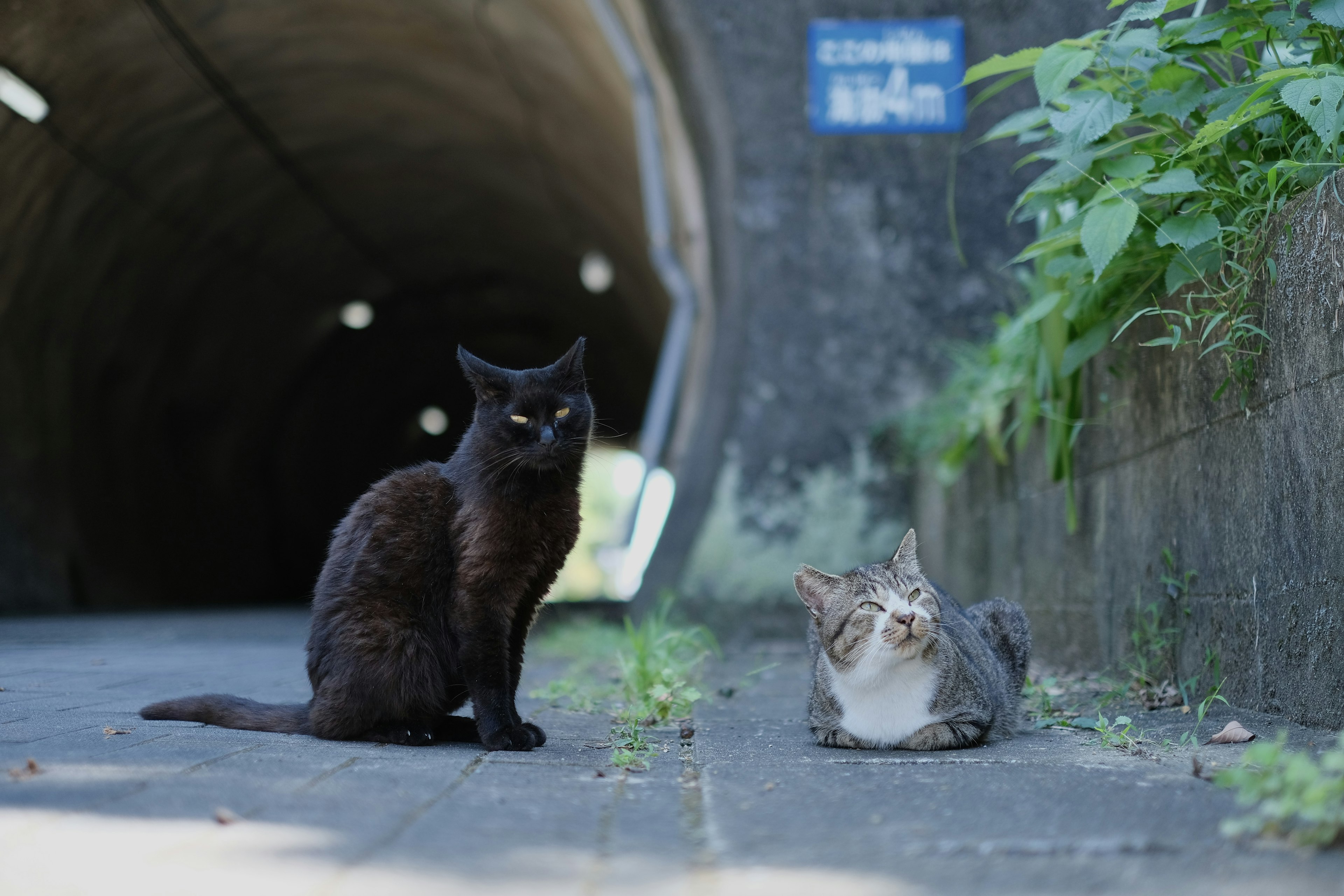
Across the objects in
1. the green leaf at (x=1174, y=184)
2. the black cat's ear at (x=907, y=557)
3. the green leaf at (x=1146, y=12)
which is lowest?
the black cat's ear at (x=907, y=557)

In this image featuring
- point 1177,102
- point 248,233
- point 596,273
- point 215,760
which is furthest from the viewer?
point 596,273

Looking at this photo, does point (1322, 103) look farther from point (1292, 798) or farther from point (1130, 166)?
point (1292, 798)

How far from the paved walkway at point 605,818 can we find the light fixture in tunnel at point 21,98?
5.09 metres

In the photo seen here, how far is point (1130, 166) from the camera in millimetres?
3100

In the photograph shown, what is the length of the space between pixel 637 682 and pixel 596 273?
957cm

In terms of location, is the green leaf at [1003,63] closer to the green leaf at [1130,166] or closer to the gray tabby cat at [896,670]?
the green leaf at [1130,166]

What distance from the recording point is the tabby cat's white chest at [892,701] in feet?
8.72

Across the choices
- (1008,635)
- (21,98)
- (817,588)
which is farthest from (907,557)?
(21,98)

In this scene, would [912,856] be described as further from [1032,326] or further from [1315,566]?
[1032,326]

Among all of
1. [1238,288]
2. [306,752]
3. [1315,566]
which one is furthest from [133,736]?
[1238,288]

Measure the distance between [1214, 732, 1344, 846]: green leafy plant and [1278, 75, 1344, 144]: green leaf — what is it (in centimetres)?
155

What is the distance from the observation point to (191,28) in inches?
274

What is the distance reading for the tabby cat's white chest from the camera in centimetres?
266

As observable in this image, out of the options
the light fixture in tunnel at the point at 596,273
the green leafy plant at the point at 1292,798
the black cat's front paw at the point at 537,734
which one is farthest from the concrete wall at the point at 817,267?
the light fixture in tunnel at the point at 596,273
